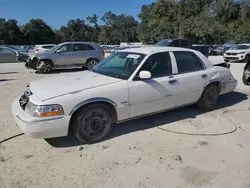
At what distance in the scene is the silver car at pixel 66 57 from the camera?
12250mm

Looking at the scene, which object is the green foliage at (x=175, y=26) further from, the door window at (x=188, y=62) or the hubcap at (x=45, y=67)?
the door window at (x=188, y=62)

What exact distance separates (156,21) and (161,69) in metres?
60.1

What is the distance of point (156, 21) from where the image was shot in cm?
6147

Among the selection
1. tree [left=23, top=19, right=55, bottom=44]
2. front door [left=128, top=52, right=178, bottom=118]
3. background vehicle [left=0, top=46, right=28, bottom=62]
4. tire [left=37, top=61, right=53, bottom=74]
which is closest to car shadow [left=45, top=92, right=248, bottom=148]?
front door [left=128, top=52, right=178, bottom=118]

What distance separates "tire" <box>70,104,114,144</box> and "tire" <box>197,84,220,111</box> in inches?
97.9

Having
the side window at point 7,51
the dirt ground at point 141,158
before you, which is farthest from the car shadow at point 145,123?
the side window at point 7,51

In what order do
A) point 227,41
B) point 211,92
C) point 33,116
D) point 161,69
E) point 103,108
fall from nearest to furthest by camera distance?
1. point 33,116
2. point 103,108
3. point 161,69
4. point 211,92
5. point 227,41

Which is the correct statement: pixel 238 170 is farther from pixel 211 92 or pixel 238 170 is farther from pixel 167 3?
pixel 167 3

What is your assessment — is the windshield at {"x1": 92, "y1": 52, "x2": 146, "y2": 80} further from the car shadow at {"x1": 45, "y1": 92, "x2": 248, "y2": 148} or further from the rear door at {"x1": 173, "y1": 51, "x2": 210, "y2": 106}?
the car shadow at {"x1": 45, "y1": 92, "x2": 248, "y2": 148}

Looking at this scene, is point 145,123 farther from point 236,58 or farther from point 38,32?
point 38,32

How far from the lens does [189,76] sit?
5.04m

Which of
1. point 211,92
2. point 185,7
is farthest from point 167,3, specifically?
point 211,92

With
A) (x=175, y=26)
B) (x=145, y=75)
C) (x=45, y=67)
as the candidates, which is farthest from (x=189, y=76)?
(x=175, y=26)

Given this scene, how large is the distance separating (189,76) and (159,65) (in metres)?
0.78
